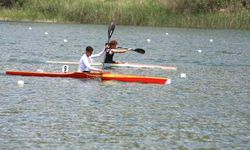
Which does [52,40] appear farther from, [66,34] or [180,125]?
[180,125]

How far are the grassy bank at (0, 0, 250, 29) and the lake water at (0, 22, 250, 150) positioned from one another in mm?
21805

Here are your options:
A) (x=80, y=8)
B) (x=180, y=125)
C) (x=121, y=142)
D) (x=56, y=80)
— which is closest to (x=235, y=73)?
(x=56, y=80)

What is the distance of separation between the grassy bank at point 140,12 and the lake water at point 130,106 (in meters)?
21.8

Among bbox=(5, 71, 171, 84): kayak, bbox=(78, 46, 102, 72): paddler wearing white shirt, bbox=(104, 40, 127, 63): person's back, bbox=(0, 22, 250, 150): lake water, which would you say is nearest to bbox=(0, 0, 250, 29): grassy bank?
bbox=(0, 22, 250, 150): lake water

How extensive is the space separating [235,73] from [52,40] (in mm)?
20861

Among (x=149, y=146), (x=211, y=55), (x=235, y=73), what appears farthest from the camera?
(x=211, y=55)

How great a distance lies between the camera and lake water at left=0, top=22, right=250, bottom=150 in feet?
61.9

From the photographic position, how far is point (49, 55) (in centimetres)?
4147

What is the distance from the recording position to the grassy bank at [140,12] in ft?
218

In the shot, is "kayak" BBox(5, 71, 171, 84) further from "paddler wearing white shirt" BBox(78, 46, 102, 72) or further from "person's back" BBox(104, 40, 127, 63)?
"person's back" BBox(104, 40, 127, 63)

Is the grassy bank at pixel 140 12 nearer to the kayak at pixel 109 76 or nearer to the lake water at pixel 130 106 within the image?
the lake water at pixel 130 106

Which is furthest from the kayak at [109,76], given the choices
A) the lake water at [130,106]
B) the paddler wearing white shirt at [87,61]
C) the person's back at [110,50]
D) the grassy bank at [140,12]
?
the grassy bank at [140,12]

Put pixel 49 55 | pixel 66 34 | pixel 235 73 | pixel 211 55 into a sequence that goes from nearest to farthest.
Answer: pixel 235 73 < pixel 49 55 < pixel 211 55 < pixel 66 34

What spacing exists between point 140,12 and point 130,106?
43.9m
